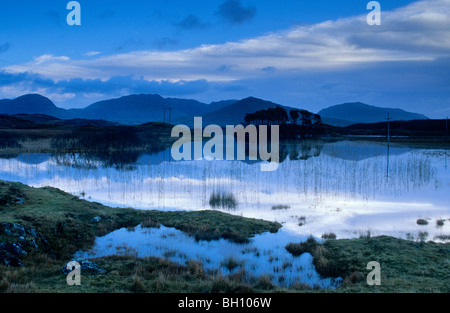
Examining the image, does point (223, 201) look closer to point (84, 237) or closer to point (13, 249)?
point (84, 237)

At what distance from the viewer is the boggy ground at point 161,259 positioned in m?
8.71

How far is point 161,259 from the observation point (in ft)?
37.0

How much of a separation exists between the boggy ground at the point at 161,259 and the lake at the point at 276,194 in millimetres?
868

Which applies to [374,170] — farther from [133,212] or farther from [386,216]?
[133,212]

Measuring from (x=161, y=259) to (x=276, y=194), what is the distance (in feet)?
47.8

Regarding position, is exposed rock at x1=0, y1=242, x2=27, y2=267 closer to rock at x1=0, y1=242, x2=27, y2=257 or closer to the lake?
rock at x1=0, y1=242, x2=27, y2=257

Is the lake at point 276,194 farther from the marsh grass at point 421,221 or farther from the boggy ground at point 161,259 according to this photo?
the boggy ground at point 161,259

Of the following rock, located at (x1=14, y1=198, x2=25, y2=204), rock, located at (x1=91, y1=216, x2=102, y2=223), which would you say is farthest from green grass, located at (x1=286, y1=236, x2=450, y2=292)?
rock, located at (x1=14, y1=198, x2=25, y2=204)

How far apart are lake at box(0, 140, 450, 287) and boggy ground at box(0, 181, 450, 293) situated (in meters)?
0.87

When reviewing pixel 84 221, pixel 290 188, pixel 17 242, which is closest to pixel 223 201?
pixel 290 188

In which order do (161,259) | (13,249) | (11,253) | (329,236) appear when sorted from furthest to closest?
1. (329,236)
2. (161,259)
3. (13,249)
4. (11,253)

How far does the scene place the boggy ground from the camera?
8711 mm

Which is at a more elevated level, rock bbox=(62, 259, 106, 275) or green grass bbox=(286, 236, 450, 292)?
rock bbox=(62, 259, 106, 275)
